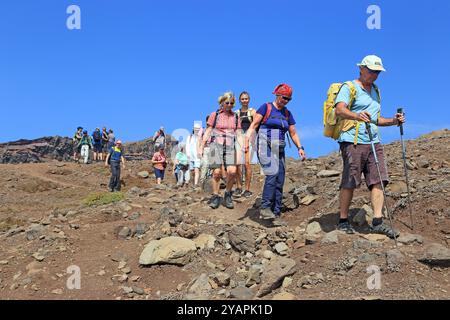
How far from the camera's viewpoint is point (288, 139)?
8.23 metres

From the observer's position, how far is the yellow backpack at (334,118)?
271 inches

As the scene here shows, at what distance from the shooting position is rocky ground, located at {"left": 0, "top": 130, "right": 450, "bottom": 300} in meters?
5.84

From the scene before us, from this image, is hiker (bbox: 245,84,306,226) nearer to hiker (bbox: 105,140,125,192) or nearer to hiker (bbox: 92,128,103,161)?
hiker (bbox: 105,140,125,192)

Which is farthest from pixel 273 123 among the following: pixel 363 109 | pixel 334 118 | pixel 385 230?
pixel 385 230

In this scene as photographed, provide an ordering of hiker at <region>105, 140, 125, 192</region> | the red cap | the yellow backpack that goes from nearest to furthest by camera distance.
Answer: the yellow backpack < the red cap < hiker at <region>105, 140, 125, 192</region>

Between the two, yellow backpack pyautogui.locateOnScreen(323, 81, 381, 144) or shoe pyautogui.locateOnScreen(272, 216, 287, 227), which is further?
shoe pyautogui.locateOnScreen(272, 216, 287, 227)

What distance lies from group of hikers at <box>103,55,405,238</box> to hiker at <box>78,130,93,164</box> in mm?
18034

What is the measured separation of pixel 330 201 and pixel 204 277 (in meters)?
3.62

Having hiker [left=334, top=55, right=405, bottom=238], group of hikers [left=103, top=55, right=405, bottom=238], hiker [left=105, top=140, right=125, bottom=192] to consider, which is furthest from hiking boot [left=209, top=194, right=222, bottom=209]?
hiker [left=105, top=140, right=125, bottom=192]

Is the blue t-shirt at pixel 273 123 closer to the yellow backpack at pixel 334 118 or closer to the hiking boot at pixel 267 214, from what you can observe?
the yellow backpack at pixel 334 118

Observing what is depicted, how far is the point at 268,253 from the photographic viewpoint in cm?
700

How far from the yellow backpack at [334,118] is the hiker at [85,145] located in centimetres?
2139

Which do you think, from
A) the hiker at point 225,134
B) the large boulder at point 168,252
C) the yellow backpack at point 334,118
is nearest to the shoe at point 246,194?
the hiker at point 225,134
